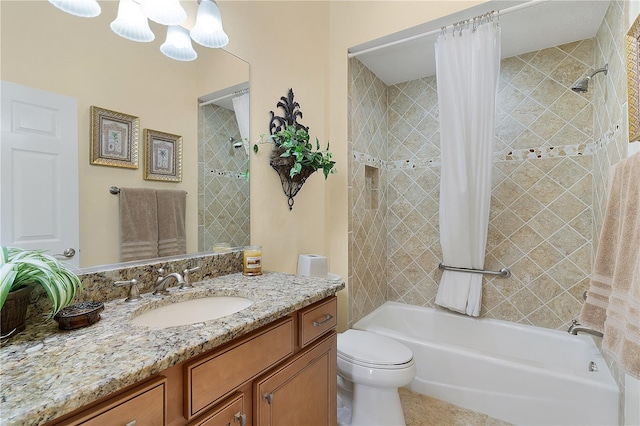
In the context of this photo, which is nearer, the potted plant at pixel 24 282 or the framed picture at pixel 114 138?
the potted plant at pixel 24 282

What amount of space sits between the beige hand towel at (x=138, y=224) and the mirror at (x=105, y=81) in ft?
0.09

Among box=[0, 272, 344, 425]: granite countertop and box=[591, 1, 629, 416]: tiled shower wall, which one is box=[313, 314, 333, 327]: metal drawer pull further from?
box=[591, 1, 629, 416]: tiled shower wall

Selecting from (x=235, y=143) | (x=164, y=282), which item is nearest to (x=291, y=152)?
(x=235, y=143)

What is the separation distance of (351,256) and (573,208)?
1601 mm

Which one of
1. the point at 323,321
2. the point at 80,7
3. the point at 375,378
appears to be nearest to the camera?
the point at 80,7

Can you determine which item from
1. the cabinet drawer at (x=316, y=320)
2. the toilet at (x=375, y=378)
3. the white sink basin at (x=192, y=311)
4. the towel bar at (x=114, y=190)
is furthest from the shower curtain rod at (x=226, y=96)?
the toilet at (x=375, y=378)

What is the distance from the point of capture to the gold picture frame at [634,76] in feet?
3.56

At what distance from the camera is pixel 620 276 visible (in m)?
A: 0.94

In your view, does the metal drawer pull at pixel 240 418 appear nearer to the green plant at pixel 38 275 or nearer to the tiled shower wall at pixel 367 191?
the green plant at pixel 38 275

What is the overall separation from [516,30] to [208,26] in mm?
1956

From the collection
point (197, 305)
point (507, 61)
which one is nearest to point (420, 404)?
point (197, 305)

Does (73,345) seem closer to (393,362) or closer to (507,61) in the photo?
(393,362)

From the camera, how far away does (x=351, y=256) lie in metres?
2.18

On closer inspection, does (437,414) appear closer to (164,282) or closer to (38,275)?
(164,282)
